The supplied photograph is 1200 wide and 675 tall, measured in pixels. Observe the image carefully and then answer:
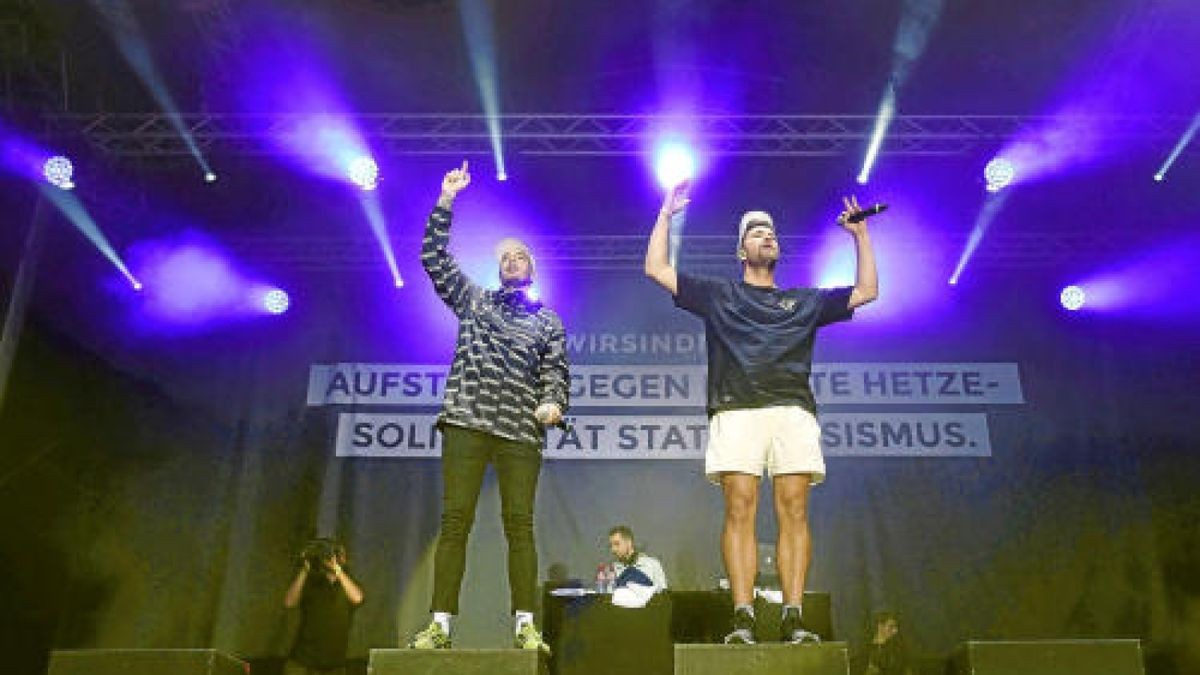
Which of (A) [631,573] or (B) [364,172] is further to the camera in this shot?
(B) [364,172]

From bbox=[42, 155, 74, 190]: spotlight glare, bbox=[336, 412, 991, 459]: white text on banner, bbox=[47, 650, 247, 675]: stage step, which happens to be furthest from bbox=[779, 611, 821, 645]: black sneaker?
bbox=[42, 155, 74, 190]: spotlight glare

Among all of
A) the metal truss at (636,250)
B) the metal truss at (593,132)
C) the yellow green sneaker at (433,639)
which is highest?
the metal truss at (593,132)

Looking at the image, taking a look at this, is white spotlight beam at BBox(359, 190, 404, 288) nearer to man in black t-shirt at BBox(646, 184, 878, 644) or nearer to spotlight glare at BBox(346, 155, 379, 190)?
spotlight glare at BBox(346, 155, 379, 190)

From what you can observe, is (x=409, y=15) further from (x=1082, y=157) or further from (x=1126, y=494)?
(x=1126, y=494)

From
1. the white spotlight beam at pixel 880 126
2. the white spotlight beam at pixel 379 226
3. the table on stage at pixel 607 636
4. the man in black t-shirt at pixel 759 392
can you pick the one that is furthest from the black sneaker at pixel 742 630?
the white spotlight beam at pixel 379 226

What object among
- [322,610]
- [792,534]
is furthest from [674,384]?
[792,534]

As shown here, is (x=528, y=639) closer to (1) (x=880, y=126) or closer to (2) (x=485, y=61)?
(2) (x=485, y=61)

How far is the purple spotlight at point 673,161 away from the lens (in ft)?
26.7

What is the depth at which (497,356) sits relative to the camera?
4.03 metres

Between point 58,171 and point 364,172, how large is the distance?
94.4 inches

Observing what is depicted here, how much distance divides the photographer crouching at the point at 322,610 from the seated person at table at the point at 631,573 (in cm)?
177

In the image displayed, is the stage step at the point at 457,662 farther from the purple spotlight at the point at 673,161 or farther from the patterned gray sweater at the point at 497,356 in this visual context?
the purple spotlight at the point at 673,161

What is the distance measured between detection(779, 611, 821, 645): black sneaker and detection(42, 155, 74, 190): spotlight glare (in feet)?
23.0

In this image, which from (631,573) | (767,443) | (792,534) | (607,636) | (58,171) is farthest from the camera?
(58,171)
